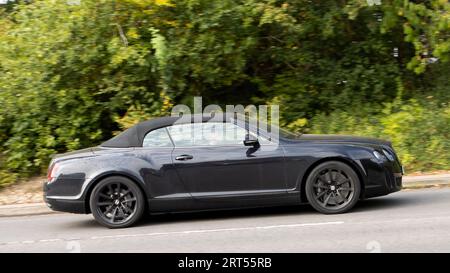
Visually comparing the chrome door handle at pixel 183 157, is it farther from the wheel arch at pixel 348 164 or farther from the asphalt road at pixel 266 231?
the wheel arch at pixel 348 164

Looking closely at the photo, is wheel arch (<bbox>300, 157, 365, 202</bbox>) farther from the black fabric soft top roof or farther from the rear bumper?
the rear bumper

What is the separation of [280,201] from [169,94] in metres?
5.55

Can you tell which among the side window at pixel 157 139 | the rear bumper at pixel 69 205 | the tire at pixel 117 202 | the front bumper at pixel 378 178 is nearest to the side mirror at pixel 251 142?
the side window at pixel 157 139

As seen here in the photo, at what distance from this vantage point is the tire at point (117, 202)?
8.09 metres

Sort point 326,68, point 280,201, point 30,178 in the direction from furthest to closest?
point 326,68
point 30,178
point 280,201

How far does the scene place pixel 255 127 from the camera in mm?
8258

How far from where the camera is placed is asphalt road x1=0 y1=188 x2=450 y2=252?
21.5 ft

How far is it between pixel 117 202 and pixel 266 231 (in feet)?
7.00

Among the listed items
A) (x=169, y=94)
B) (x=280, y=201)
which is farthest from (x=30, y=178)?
(x=280, y=201)

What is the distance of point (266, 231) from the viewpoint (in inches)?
290

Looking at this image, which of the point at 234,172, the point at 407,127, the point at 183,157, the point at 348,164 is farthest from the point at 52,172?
the point at 407,127

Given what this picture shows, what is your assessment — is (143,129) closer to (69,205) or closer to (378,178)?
(69,205)

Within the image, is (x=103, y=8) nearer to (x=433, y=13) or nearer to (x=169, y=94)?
(x=169, y=94)

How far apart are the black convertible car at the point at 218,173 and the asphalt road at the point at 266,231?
0.96 ft
